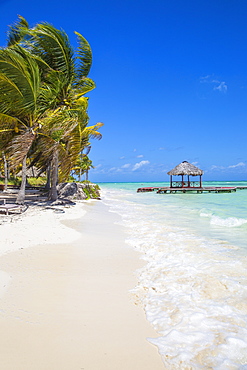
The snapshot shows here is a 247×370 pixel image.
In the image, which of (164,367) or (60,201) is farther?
(60,201)

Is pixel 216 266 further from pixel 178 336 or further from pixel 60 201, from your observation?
pixel 60 201

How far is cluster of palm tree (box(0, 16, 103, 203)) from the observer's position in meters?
10.2

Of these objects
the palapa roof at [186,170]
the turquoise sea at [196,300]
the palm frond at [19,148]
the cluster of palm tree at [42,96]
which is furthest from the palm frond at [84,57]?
the palapa roof at [186,170]

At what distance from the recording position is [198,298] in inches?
126

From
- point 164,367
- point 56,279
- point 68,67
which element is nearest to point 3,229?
point 56,279

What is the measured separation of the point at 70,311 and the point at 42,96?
11489mm

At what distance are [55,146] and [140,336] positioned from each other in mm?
11036

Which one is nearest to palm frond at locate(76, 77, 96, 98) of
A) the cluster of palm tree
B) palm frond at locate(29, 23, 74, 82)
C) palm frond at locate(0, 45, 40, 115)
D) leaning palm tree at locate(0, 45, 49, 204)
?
the cluster of palm tree

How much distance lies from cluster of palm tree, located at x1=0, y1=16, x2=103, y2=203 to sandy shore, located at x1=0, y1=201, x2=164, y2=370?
737cm

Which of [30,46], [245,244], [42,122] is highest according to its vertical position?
[30,46]

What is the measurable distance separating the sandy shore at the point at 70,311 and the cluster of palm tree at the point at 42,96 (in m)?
Answer: 7.37

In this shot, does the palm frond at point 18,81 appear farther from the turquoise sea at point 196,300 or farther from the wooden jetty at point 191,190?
the wooden jetty at point 191,190

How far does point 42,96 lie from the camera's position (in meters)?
12.1

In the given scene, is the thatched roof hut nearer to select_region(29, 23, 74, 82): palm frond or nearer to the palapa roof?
the palapa roof
